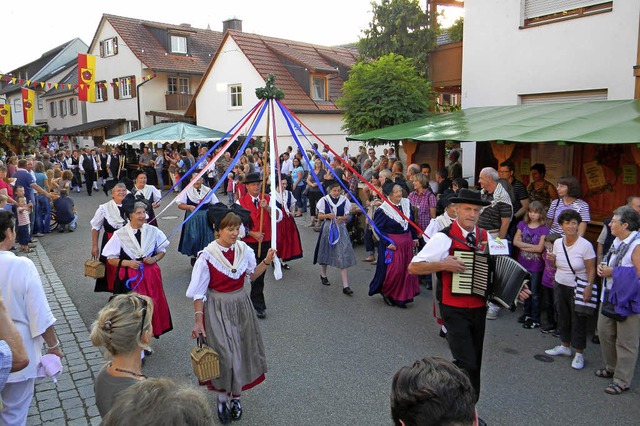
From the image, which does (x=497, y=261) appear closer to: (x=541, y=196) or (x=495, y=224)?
(x=495, y=224)

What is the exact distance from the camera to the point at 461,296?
4.33 metres

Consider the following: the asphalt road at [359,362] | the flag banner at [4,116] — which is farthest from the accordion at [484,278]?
the flag banner at [4,116]

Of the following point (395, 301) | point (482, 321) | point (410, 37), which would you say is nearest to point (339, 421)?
point (482, 321)

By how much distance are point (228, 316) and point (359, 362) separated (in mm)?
1845

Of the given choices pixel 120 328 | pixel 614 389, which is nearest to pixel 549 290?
pixel 614 389

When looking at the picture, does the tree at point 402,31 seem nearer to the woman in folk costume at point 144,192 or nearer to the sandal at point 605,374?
the woman in folk costume at point 144,192

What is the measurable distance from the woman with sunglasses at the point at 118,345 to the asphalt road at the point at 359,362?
77.6 inches

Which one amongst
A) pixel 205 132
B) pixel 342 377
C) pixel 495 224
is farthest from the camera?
pixel 205 132

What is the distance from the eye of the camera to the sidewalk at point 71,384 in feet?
14.8

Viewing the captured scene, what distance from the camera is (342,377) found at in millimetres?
5293

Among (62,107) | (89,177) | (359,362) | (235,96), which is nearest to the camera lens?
(359,362)

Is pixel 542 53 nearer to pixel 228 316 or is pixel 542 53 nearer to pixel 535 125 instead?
pixel 535 125

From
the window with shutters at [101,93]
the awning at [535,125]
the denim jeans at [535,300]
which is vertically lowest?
the denim jeans at [535,300]

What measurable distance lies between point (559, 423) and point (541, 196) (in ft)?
14.1
